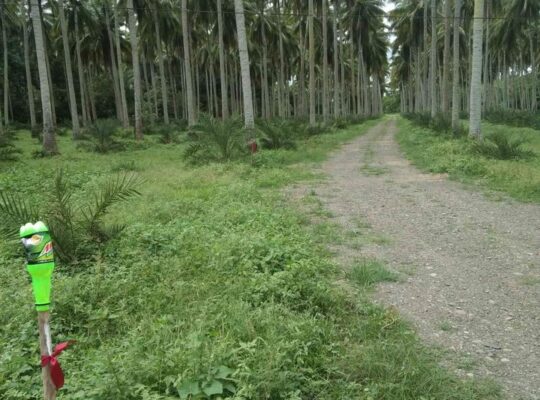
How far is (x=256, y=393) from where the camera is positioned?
268 cm

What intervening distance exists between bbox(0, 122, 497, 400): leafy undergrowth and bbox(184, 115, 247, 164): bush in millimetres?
7462

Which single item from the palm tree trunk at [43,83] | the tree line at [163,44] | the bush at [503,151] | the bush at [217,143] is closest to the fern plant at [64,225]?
the bush at [217,143]

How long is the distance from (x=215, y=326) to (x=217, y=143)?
426 inches

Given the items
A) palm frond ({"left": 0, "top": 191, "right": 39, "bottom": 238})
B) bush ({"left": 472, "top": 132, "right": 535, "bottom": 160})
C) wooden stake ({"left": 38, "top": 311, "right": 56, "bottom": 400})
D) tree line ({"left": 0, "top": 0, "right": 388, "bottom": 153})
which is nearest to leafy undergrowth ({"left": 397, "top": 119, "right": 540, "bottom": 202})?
bush ({"left": 472, "top": 132, "right": 535, "bottom": 160})

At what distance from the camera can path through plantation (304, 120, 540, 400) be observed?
3.42m

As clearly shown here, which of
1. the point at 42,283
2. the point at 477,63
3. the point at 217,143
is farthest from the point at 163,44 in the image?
the point at 42,283

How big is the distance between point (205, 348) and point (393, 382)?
1.21 metres

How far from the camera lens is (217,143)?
45.5ft

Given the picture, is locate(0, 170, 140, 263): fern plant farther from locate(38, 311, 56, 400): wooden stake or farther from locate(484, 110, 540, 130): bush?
locate(484, 110, 540, 130): bush

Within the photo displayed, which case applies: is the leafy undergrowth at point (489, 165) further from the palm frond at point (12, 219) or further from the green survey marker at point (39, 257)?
the green survey marker at point (39, 257)

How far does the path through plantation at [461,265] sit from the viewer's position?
3.42m

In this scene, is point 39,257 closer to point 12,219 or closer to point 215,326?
point 215,326

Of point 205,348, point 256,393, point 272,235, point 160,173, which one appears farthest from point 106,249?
point 160,173

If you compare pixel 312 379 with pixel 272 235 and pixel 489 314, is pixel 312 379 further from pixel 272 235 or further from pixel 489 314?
pixel 272 235
